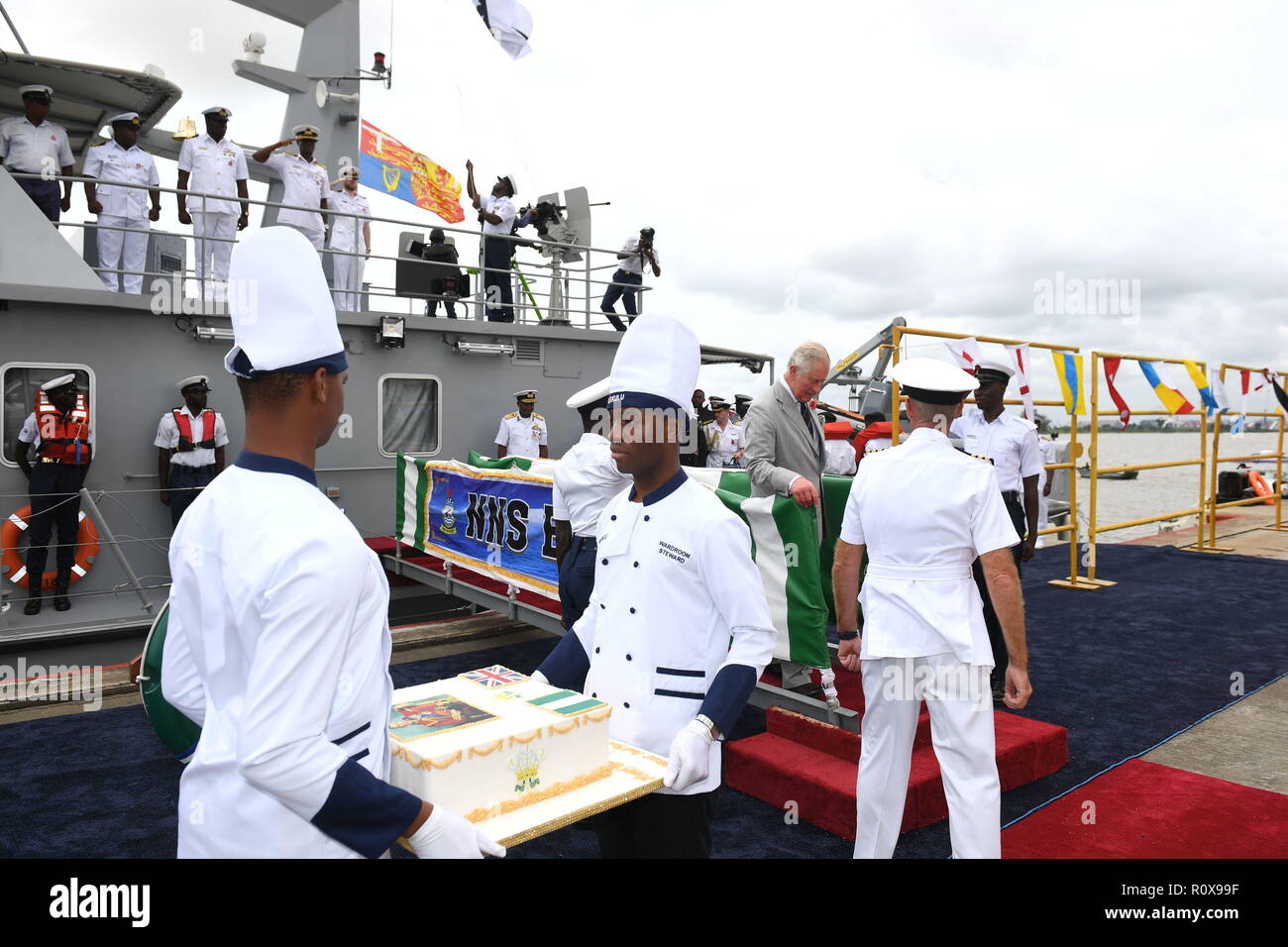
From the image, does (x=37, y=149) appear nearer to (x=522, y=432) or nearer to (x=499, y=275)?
(x=499, y=275)

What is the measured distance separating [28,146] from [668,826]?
419 inches

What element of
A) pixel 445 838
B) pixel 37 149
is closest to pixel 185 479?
pixel 37 149

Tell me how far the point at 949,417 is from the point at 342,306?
33.7 ft

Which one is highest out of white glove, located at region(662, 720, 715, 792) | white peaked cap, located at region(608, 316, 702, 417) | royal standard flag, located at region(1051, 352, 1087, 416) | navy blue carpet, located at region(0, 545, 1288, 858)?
royal standard flag, located at region(1051, 352, 1087, 416)

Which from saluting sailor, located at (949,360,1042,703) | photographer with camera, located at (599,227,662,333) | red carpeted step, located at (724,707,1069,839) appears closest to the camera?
red carpeted step, located at (724,707,1069,839)

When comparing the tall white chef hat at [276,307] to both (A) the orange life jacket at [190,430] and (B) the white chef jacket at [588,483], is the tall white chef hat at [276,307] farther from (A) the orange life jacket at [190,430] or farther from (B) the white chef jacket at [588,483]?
(A) the orange life jacket at [190,430]

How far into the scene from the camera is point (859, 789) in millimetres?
3703

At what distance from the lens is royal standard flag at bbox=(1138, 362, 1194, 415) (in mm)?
11047

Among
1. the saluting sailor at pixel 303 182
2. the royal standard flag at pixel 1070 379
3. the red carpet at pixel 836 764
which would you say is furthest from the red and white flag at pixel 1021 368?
the saluting sailor at pixel 303 182

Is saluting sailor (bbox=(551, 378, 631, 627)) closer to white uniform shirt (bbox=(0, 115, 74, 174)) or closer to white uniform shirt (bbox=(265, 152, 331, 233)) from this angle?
white uniform shirt (bbox=(265, 152, 331, 233))

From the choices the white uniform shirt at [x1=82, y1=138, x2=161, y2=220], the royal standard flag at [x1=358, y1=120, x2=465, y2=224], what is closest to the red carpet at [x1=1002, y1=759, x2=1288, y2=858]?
the white uniform shirt at [x1=82, y1=138, x2=161, y2=220]

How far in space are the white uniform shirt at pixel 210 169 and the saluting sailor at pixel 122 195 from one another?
409 mm

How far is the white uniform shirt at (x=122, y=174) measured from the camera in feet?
31.4
